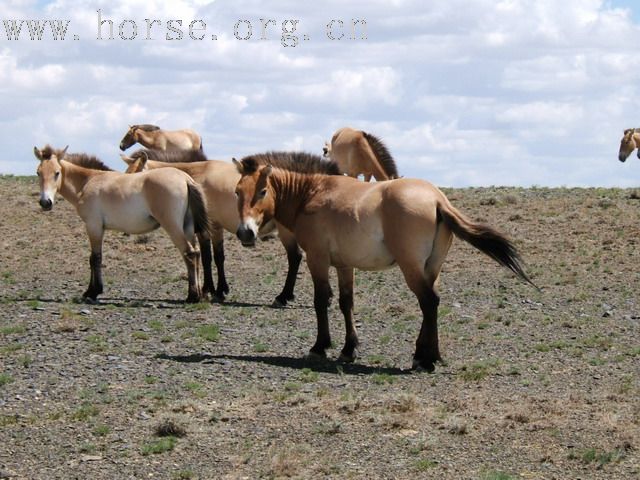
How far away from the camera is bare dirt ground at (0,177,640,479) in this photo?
950 cm

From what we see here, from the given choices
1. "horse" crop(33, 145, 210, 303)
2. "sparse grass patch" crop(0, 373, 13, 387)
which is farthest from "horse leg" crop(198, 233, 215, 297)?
"sparse grass patch" crop(0, 373, 13, 387)

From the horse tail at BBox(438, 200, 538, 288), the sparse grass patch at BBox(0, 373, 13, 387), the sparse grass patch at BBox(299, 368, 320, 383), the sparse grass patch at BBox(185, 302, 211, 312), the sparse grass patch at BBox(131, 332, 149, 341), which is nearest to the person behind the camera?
the sparse grass patch at BBox(0, 373, 13, 387)

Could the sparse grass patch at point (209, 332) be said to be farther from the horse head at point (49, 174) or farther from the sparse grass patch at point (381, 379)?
the horse head at point (49, 174)

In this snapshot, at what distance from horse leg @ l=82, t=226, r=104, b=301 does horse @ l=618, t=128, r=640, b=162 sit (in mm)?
23764

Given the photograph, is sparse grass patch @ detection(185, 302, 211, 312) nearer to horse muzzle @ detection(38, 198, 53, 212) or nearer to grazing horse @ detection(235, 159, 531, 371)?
horse muzzle @ detection(38, 198, 53, 212)

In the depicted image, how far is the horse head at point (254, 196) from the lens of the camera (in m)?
13.3

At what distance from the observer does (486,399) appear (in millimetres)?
11375

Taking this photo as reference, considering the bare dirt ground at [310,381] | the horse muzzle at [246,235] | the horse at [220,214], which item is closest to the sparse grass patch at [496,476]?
the bare dirt ground at [310,381]

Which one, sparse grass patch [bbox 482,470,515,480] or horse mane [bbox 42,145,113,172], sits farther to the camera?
horse mane [bbox 42,145,113,172]

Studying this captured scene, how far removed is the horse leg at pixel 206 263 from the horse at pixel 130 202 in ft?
1.26

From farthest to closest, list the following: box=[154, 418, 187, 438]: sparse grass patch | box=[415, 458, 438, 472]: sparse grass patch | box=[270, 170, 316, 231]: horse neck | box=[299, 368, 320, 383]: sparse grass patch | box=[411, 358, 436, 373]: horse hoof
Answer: box=[270, 170, 316, 231]: horse neck → box=[411, 358, 436, 373]: horse hoof → box=[299, 368, 320, 383]: sparse grass patch → box=[154, 418, 187, 438]: sparse grass patch → box=[415, 458, 438, 472]: sparse grass patch

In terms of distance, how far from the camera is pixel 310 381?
12.1m

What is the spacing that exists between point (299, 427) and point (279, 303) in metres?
7.58

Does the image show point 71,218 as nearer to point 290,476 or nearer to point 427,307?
point 427,307
